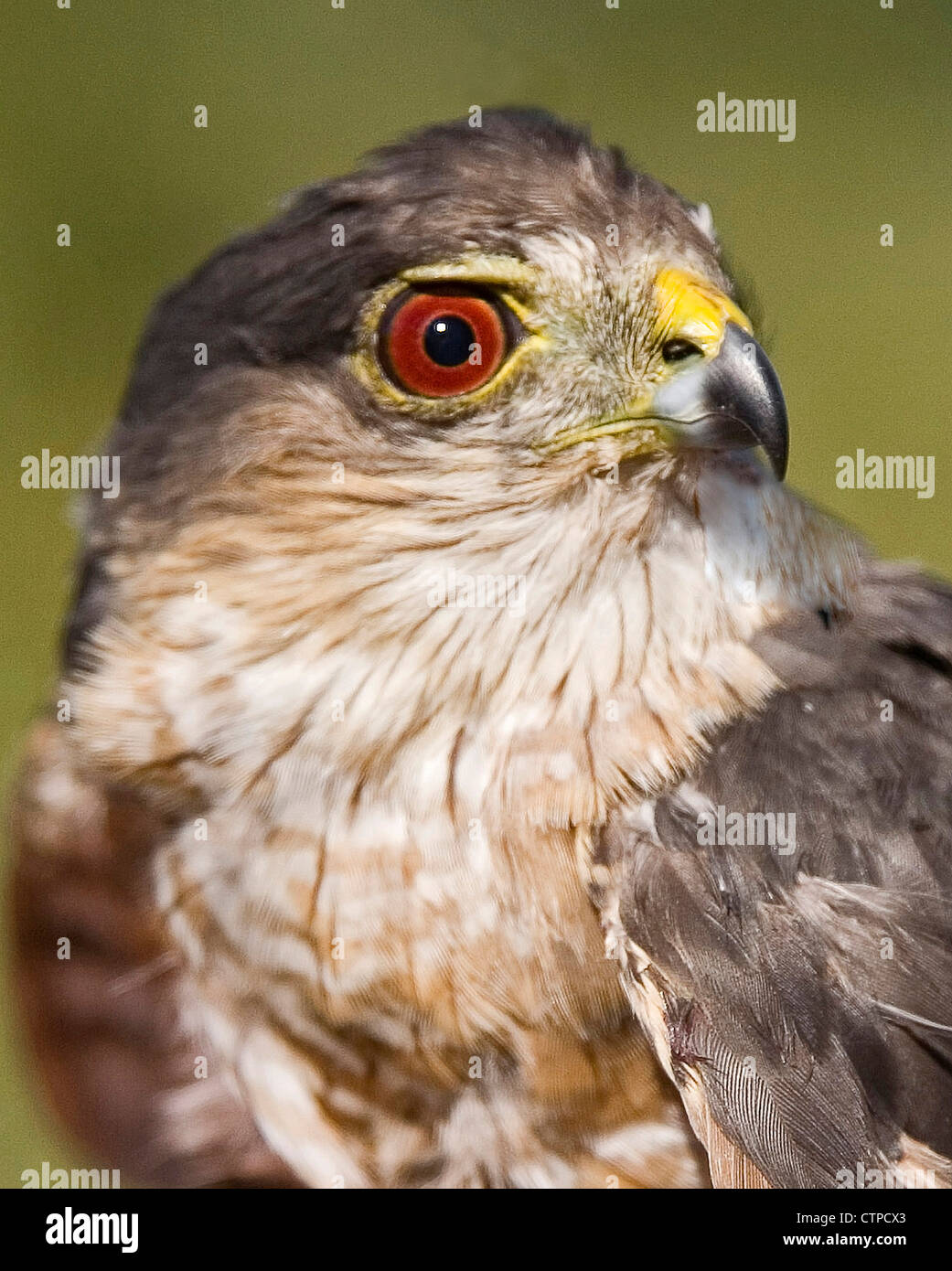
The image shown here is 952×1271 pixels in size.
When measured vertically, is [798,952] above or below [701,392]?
below

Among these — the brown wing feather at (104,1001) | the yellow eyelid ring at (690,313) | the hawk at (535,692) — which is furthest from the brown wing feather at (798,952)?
the brown wing feather at (104,1001)

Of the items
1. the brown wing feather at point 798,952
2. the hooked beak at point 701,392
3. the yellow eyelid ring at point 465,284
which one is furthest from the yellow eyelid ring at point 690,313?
the brown wing feather at point 798,952

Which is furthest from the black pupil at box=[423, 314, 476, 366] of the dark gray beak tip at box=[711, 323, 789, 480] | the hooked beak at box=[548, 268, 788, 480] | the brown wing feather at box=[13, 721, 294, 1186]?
the brown wing feather at box=[13, 721, 294, 1186]

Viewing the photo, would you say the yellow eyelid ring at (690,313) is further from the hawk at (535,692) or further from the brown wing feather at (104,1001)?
the brown wing feather at (104,1001)

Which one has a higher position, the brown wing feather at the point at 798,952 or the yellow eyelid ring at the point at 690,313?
the yellow eyelid ring at the point at 690,313

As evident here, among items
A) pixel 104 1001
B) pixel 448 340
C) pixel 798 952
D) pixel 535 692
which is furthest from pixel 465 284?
pixel 104 1001

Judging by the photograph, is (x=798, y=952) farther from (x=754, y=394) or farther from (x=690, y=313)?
(x=690, y=313)

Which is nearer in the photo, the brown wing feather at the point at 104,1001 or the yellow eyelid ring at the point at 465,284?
the yellow eyelid ring at the point at 465,284
